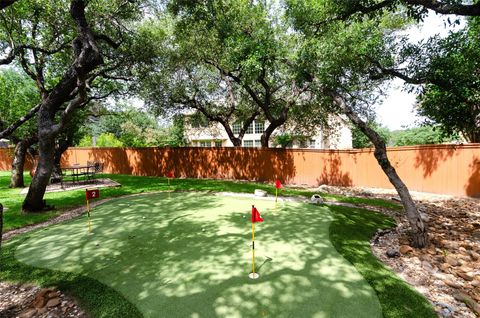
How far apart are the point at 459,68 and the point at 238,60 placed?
6321 mm

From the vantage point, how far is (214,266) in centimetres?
391

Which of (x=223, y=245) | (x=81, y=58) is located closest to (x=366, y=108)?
(x=223, y=245)

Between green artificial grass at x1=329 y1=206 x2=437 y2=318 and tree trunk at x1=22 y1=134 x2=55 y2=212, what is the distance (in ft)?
25.8

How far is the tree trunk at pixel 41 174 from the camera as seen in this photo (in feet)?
24.0

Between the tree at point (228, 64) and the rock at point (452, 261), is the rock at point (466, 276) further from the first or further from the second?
the tree at point (228, 64)

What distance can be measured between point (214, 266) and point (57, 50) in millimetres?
10477

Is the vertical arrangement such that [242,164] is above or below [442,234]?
above

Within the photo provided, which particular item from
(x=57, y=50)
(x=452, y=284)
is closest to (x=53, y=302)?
(x=452, y=284)

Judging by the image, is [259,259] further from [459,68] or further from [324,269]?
[459,68]

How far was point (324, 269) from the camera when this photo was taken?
3.82 metres

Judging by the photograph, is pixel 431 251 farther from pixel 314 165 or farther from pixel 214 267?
pixel 314 165

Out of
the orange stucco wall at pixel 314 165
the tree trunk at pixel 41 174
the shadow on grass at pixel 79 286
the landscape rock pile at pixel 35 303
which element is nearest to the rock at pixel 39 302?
the landscape rock pile at pixel 35 303

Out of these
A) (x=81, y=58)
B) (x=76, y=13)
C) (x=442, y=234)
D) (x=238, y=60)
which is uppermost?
(x=76, y=13)

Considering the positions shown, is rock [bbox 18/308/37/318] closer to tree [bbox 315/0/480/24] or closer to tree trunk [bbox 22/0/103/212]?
tree trunk [bbox 22/0/103/212]
